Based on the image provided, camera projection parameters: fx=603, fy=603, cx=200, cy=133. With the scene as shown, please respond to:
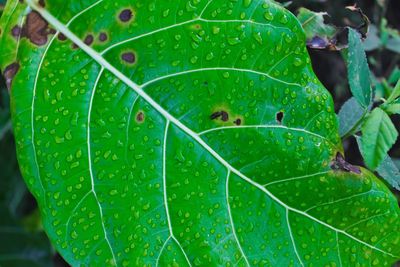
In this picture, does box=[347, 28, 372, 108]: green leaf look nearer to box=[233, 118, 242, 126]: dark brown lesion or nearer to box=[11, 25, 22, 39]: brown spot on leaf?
box=[233, 118, 242, 126]: dark brown lesion

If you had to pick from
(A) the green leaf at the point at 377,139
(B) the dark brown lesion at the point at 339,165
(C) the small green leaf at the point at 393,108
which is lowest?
(B) the dark brown lesion at the point at 339,165

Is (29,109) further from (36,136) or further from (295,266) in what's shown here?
(295,266)

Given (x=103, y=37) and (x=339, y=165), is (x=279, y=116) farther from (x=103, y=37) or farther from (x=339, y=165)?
(x=103, y=37)

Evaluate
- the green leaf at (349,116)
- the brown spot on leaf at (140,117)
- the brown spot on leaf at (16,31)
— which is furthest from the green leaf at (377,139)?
the brown spot on leaf at (16,31)

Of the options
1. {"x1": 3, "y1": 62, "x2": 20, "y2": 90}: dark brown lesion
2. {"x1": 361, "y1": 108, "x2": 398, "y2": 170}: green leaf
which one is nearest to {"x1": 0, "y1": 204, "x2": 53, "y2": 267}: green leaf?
{"x1": 3, "y1": 62, "x2": 20, "y2": 90}: dark brown lesion

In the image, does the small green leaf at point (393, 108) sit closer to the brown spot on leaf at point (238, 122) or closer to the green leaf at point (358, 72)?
the green leaf at point (358, 72)

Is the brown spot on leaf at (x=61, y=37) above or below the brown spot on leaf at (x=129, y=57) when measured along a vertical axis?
above

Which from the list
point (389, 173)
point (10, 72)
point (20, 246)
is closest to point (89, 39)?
point (10, 72)
